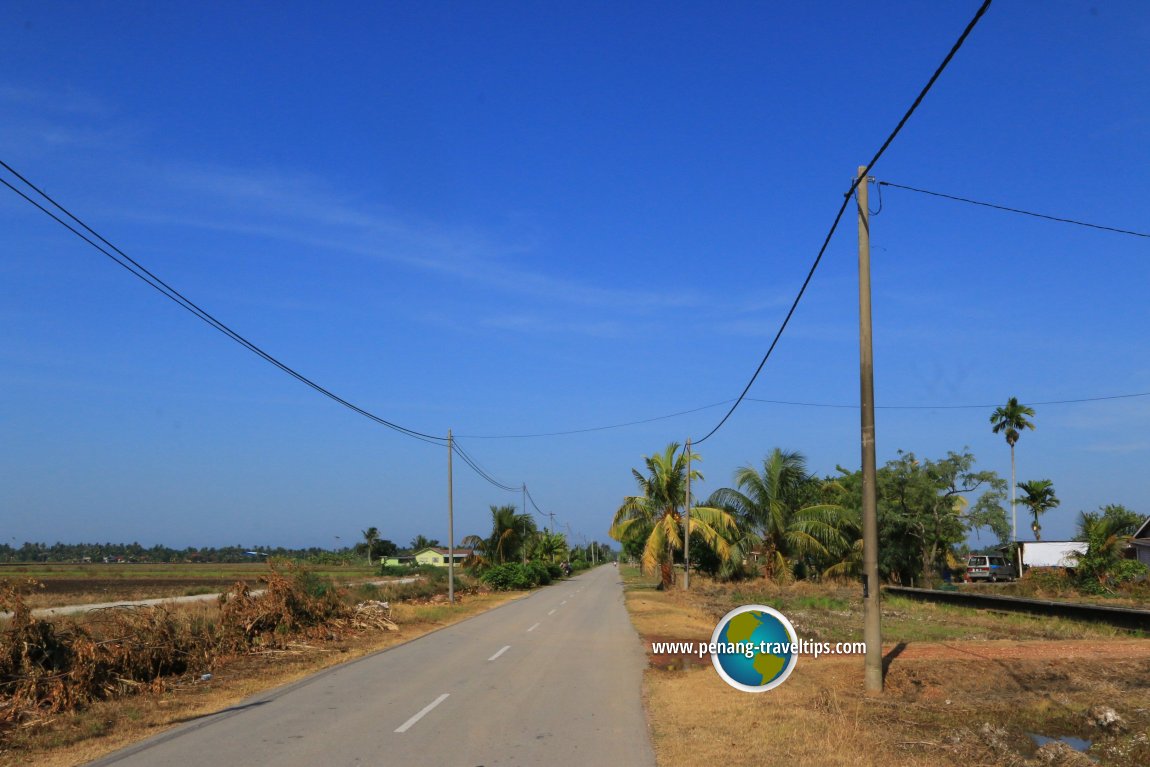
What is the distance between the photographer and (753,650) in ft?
48.7

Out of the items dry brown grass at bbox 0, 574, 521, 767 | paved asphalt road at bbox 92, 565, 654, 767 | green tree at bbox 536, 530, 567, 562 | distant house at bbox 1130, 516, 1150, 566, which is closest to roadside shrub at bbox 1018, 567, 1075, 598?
distant house at bbox 1130, 516, 1150, 566

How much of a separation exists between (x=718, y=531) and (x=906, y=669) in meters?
32.1

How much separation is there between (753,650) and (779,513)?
3296 centimetres

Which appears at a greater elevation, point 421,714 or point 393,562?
point 421,714

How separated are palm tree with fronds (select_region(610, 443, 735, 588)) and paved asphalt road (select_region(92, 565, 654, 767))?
2652cm

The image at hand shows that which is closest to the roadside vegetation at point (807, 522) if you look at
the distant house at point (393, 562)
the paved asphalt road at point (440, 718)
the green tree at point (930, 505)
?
the green tree at point (930, 505)

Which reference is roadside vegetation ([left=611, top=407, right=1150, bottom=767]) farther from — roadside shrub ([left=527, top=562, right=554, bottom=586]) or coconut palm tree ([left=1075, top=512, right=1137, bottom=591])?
roadside shrub ([left=527, top=562, right=554, bottom=586])

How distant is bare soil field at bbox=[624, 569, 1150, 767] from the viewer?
8.78 metres

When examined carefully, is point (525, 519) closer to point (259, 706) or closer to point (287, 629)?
point (287, 629)

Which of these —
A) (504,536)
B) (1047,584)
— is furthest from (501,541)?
(1047,584)

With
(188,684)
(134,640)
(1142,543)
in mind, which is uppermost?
(134,640)

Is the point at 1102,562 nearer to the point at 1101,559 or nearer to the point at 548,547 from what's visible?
the point at 1101,559

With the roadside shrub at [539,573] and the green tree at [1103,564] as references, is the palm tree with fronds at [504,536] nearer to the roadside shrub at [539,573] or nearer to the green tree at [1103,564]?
the roadside shrub at [539,573]

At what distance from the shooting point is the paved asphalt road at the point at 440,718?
892 cm
